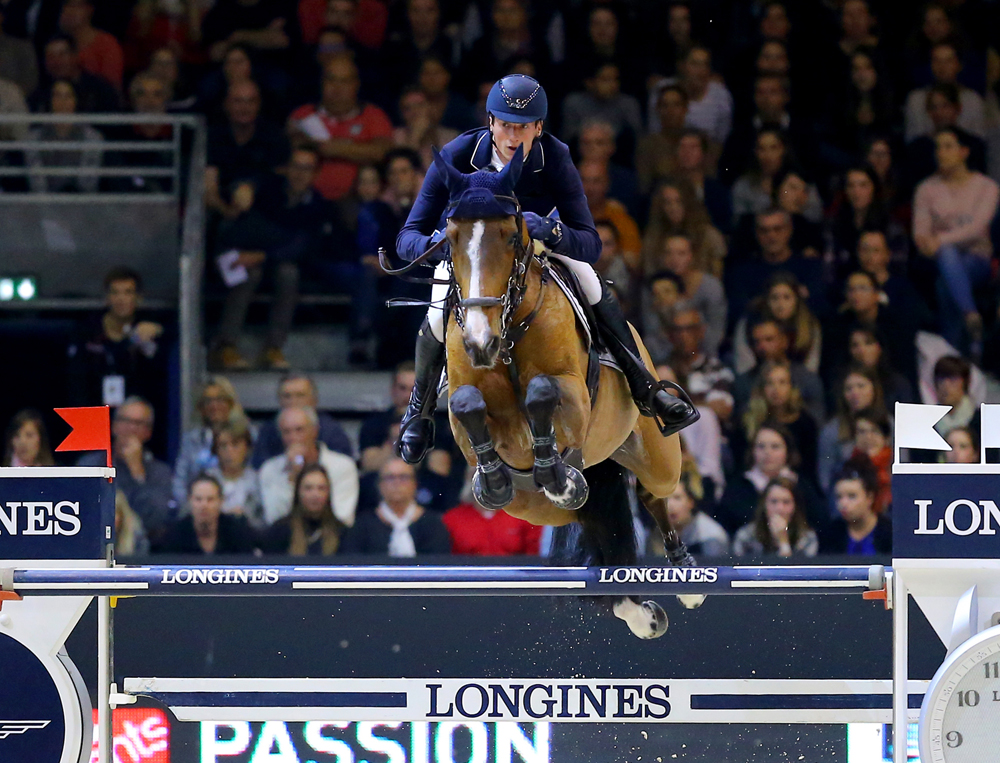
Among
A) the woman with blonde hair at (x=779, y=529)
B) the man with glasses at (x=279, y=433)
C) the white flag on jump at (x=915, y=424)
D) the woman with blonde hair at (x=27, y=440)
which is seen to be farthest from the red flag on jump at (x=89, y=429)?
the woman with blonde hair at (x=779, y=529)

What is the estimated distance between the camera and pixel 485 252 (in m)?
4.30

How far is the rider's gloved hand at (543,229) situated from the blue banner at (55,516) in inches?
57.9


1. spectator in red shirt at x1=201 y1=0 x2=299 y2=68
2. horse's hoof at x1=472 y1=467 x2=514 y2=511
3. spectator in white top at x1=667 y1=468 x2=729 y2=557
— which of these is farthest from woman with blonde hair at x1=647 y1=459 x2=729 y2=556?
spectator in red shirt at x1=201 y1=0 x2=299 y2=68

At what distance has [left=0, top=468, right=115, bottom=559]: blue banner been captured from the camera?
4.43 m

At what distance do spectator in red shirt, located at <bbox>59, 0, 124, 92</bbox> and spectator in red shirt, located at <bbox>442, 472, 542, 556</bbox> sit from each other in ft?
11.3

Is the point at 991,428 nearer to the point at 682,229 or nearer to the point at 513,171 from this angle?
the point at 513,171

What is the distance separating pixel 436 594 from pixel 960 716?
4.87ft

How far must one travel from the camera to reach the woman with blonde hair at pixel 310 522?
733cm

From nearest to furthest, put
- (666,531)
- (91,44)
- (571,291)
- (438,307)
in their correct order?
→ 1. (438,307)
2. (571,291)
3. (666,531)
4. (91,44)

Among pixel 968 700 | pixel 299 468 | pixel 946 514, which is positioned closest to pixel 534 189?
pixel 946 514

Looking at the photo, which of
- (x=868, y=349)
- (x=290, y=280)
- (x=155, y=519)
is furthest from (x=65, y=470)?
(x=868, y=349)

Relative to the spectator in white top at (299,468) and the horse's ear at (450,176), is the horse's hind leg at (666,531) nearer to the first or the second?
the horse's ear at (450,176)

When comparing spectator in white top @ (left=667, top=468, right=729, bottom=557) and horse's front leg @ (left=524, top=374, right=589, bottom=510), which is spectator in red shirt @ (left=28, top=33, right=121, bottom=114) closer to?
spectator in white top @ (left=667, top=468, right=729, bottom=557)

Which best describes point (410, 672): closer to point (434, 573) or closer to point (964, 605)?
point (434, 573)
